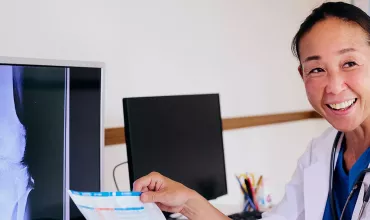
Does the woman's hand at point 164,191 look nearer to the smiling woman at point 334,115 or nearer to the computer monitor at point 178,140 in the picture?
the smiling woman at point 334,115

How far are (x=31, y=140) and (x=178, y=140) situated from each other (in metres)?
0.55

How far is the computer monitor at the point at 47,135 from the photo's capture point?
959 millimetres

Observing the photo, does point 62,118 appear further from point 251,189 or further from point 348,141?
point 251,189

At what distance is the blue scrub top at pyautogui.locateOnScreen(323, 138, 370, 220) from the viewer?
1238mm

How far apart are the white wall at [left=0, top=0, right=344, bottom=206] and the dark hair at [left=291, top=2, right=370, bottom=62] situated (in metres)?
0.67

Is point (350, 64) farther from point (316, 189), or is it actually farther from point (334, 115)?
point (316, 189)

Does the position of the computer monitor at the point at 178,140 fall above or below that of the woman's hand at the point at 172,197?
above

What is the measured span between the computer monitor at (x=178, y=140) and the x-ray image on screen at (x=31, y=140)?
0.28m

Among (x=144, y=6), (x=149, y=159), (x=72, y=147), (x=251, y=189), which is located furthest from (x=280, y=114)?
(x=72, y=147)

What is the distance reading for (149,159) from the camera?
4.41 feet

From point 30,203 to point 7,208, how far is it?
1.9 inches

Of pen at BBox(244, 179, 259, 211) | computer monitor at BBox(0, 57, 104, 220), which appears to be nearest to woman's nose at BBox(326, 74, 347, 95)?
computer monitor at BBox(0, 57, 104, 220)

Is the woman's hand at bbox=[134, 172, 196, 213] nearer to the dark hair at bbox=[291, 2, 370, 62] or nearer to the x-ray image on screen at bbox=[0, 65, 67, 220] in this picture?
the x-ray image on screen at bbox=[0, 65, 67, 220]

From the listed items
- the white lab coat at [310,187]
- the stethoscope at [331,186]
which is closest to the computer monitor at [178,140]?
the white lab coat at [310,187]
